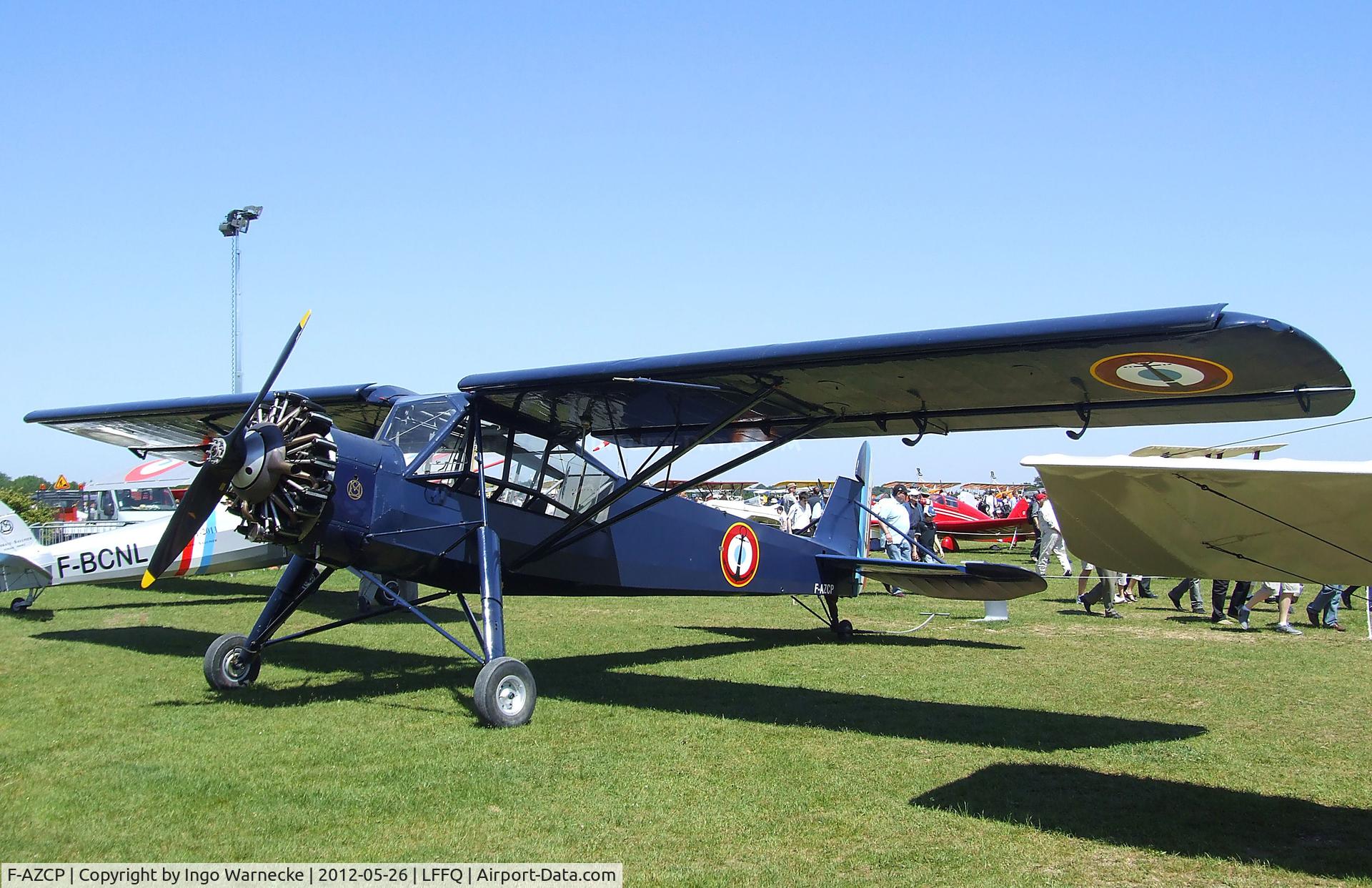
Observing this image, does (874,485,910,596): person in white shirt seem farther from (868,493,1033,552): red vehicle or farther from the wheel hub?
the wheel hub

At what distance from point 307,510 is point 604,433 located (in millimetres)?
3753

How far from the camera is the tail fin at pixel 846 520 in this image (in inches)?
515

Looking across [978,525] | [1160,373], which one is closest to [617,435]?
[1160,373]

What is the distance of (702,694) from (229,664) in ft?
12.8

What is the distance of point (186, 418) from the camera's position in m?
12.2

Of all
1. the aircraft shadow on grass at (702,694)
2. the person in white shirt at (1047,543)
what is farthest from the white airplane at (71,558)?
the person in white shirt at (1047,543)

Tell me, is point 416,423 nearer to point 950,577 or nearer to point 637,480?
point 637,480

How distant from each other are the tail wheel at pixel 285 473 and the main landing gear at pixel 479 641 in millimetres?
834

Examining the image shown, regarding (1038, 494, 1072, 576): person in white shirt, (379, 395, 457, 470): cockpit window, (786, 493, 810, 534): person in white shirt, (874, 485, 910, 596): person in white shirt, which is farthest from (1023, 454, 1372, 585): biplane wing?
(786, 493, 810, 534): person in white shirt

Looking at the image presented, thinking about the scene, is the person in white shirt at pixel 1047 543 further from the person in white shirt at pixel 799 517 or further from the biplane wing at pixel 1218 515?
the biplane wing at pixel 1218 515

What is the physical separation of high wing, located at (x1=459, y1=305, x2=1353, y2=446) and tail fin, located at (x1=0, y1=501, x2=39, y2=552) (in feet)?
31.1

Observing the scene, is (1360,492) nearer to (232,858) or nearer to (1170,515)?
(1170,515)

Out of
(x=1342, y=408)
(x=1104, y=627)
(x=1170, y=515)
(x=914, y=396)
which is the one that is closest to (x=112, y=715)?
(x=914, y=396)

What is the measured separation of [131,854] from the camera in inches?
178
